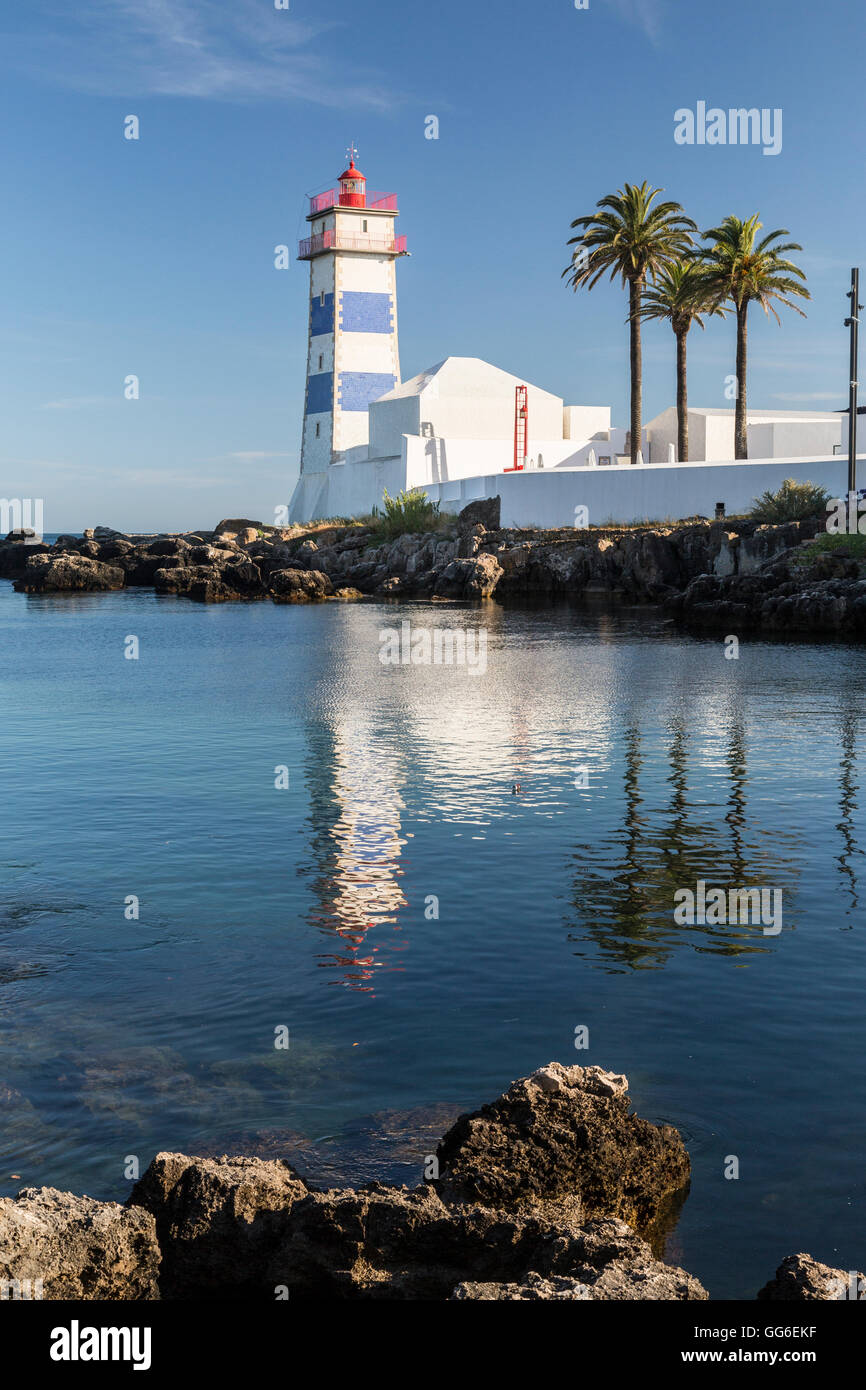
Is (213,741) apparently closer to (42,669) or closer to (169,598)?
(42,669)

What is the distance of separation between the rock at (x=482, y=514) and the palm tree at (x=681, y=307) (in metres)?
10.4

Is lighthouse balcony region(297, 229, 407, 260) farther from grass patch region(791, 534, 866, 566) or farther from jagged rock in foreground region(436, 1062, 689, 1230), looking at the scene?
jagged rock in foreground region(436, 1062, 689, 1230)

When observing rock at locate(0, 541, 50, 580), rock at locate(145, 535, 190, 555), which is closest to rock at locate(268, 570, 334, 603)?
rock at locate(145, 535, 190, 555)

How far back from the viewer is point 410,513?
237 ft

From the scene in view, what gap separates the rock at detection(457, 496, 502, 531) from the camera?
67250mm

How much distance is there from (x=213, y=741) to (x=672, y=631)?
2380cm

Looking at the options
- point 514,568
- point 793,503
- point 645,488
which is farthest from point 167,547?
point 793,503

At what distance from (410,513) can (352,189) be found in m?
22.3

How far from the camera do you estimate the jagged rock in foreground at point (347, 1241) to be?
230 inches

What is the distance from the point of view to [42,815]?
17.1m

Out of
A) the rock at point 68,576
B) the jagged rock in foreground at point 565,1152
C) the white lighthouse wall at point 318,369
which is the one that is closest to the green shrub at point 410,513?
the white lighthouse wall at point 318,369

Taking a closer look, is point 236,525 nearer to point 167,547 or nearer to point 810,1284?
point 167,547

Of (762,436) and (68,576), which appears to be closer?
(762,436)

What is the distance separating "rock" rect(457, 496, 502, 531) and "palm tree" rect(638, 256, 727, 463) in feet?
34.2
